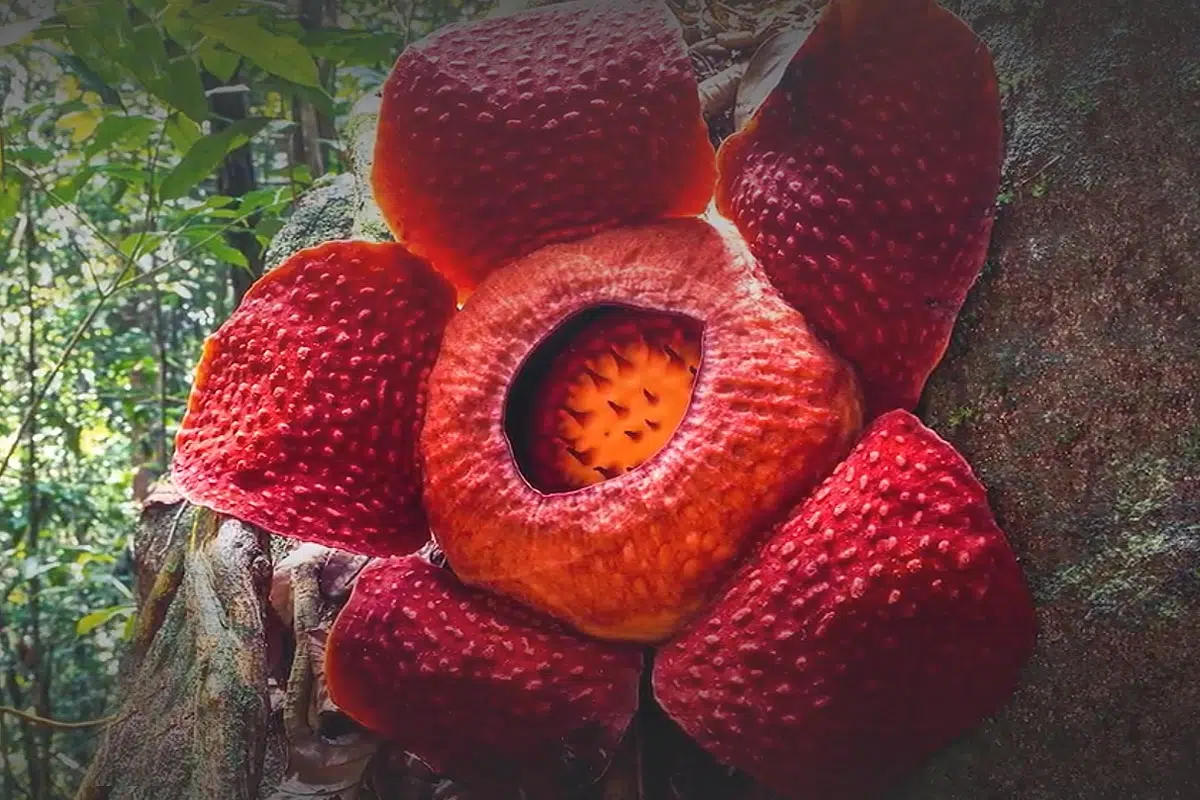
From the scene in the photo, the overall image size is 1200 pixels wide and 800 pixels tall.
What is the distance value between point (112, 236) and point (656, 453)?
1.55m

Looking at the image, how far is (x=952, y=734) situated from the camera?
63 centimetres

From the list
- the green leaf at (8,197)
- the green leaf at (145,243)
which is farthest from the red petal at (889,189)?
the green leaf at (8,197)

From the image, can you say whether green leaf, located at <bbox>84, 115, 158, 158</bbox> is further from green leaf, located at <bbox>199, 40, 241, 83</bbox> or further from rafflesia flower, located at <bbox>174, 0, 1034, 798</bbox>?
rafflesia flower, located at <bbox>174, 0, 1034, 798</bbox>

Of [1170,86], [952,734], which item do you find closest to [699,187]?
[1170,86]

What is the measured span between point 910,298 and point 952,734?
0.27 metres

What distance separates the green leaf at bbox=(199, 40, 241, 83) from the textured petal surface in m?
0.59

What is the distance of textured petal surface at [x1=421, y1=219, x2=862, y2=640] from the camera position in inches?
26.0

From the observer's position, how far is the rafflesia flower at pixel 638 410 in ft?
2.04

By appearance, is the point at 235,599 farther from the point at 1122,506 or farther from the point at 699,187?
the point at 1122,506

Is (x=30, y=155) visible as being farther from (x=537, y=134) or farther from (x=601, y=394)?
(x=601, y=394)

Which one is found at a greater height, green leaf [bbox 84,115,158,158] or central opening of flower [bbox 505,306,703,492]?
green leaf [bbox 84,115,158,158]

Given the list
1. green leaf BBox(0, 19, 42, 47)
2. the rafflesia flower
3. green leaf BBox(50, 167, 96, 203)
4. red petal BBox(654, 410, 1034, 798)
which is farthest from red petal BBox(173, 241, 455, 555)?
green leaf BBox(50, 167, 96, 203)

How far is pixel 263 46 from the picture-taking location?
109cm

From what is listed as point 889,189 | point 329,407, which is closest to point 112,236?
point 329,407
